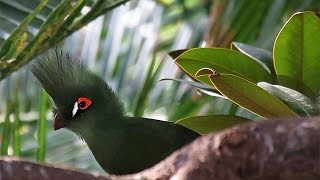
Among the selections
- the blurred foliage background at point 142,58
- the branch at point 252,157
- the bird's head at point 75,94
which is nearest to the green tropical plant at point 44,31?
the bird's head at point 75,94

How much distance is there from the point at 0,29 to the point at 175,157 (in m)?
0.65

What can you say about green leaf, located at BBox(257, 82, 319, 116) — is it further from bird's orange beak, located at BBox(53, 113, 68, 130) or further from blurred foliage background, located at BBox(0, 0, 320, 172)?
blurred foliage background, located at BBox(0, 0, 320, 172)

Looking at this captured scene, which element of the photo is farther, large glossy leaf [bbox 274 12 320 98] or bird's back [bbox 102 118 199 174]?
bird's back [bbox 102 118 199 174]

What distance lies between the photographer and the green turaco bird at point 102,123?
105 centimetres

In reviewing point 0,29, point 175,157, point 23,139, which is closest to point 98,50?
point 23,139

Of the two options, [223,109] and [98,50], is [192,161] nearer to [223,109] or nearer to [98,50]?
[223,109]

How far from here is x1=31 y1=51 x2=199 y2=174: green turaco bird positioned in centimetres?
105

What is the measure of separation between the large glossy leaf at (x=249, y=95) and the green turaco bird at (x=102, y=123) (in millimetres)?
183

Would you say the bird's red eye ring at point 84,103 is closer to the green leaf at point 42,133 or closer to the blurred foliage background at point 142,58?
the green leaf at point 42,133

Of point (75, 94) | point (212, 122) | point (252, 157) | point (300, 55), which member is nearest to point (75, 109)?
point (75, 94)

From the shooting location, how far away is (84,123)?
1.12 meters

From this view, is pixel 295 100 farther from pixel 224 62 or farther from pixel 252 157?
pixel 252 157

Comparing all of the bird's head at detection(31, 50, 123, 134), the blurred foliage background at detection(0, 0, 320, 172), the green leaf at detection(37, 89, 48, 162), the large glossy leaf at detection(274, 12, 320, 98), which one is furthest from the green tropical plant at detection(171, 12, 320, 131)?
the blurred foliage background at detection(0, 0, 320, 172)

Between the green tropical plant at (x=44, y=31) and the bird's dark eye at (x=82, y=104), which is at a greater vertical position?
the green tropical plant at (x=44, y=31)
